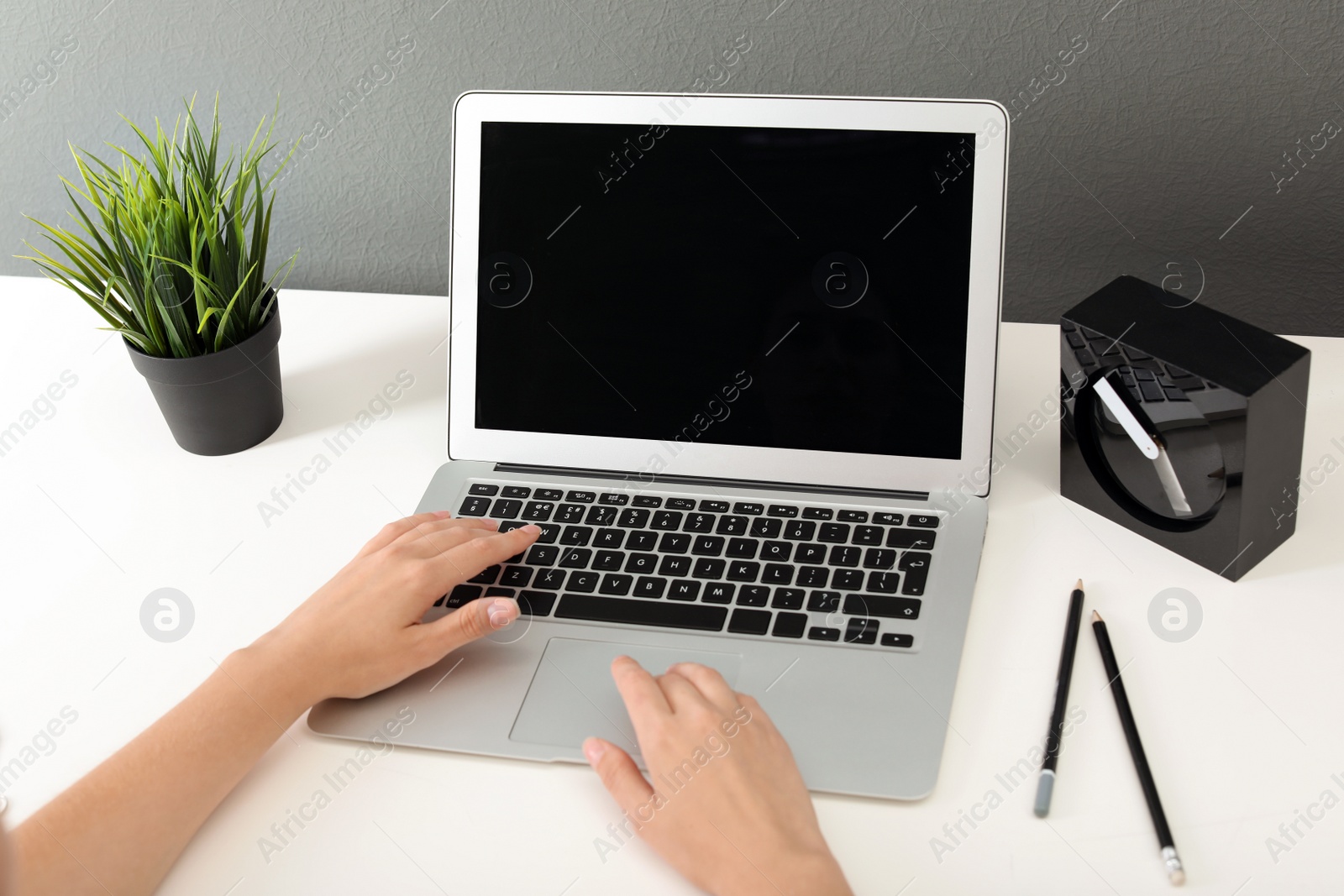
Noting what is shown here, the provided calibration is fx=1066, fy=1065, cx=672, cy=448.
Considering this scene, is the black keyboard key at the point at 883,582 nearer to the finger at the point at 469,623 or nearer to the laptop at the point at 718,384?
the laptop at the point at 718,384

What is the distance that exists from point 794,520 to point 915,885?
0.97ft

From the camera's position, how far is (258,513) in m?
0.87

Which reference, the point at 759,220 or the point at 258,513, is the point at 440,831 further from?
the point at 759,220

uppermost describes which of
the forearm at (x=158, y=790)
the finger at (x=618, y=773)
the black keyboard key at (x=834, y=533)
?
the black keyboard key at (x=834, y=533)

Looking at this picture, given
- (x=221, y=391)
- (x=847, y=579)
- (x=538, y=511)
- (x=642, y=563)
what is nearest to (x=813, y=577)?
(x=847, y=579)

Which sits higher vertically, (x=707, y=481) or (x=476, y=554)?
(x=707, y=481)

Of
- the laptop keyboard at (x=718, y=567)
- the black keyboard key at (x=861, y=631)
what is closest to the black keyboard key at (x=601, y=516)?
the laptop keyboard at (x=718, y=567)

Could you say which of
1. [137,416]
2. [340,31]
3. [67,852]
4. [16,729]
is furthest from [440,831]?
[340,31]

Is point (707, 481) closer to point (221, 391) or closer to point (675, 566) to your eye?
point (675, 566)

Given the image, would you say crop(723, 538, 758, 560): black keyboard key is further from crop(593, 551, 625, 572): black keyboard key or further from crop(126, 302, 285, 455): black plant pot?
crop(126, 302, 285, 455): black plant pot

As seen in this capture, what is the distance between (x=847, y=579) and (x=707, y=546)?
11cm

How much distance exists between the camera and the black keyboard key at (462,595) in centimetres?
75

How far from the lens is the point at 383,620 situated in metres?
0.69

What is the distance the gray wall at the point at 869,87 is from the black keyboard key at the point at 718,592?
529 millimetres
